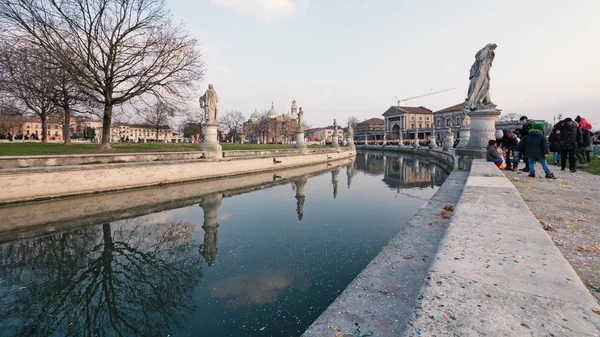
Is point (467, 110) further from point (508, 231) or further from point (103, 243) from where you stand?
point (103, 243)

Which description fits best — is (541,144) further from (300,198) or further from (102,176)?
(102,176)

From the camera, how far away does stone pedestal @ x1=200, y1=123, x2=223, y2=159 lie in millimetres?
14828

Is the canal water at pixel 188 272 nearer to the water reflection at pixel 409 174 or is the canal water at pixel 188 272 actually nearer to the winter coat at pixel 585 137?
the water reflection at pixel 409 174

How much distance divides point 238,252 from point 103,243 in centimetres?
261

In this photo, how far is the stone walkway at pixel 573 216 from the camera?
2.54 m

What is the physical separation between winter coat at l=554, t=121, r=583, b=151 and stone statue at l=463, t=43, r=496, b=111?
2.98 meters

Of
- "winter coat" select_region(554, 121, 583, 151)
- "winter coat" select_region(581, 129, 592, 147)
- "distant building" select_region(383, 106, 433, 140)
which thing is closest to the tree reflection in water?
"winter coat" select_region(554, 121, 583, 151)

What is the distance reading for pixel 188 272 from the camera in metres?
3.98

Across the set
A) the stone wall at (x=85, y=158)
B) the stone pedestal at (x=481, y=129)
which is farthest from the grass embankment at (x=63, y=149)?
the stone pedestal at (x=481, y=129)

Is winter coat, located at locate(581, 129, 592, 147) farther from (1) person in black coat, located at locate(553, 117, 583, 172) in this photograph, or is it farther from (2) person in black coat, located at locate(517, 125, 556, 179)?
(2) person in black coat, located at locate(517, 125, 556, 179)

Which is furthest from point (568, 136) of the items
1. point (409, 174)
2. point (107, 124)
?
point (107, 124)

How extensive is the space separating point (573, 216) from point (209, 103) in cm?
1485

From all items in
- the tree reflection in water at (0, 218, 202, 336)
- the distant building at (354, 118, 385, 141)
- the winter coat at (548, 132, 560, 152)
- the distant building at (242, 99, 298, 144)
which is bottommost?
the tree reflection in water at (0, 218, 202, 336)

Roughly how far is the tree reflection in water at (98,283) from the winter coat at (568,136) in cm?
1132
